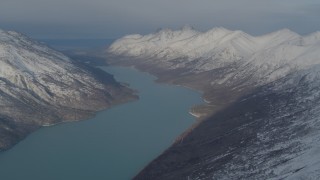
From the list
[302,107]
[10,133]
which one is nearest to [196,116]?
[302,107]

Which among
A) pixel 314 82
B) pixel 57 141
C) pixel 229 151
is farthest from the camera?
pixel 314 82

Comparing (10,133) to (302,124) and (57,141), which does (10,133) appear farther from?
(302,124)

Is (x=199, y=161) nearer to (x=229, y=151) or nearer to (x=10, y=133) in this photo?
(x=229, y=151)

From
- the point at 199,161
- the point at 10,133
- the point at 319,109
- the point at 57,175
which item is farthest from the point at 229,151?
the point at 10,133

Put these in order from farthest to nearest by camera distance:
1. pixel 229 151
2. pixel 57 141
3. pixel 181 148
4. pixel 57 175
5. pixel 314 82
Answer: pixel 314 82
pixel 57 141
pixel 181 148
pixel 229 151
pixel 57 175

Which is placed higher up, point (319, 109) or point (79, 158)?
point (319, 109)

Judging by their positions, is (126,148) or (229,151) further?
(126,148)
